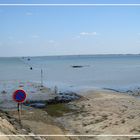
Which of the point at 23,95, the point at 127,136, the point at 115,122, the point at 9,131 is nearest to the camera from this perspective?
the point at 9,131

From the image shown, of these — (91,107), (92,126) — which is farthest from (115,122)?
(91,107)

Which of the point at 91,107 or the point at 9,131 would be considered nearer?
the point at 9,131

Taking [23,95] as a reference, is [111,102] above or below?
below

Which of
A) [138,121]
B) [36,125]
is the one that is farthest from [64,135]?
[138,121]

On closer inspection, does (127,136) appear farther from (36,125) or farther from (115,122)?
(36,125)

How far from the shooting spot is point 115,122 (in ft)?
68.0

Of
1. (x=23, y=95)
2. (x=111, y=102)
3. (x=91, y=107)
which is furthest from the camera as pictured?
(x=111, y=102)

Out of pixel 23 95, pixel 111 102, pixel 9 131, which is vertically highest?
pixel 23 95

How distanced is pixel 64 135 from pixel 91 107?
10478 mm

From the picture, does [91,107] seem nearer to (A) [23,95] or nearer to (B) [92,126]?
(B) [92,126]

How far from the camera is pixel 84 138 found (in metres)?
17.6

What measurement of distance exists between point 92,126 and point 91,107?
7.60m

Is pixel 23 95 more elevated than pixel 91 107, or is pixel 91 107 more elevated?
pixel 23 95

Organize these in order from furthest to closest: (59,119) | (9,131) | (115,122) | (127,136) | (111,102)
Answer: (111,102) → (59,119) → (115,122) → (127,136) → (9,131)
